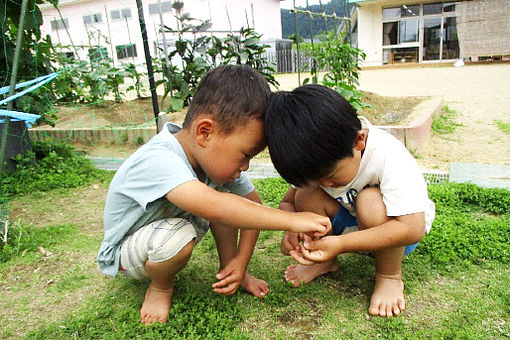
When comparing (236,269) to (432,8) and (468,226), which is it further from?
(432,8)

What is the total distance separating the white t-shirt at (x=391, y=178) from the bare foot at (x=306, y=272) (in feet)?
1.19

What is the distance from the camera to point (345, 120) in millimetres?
1338

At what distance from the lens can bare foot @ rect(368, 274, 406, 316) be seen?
4.97ft

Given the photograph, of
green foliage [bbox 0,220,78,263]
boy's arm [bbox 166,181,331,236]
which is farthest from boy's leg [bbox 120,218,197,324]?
green foliage [bbox 0,220,78,263]

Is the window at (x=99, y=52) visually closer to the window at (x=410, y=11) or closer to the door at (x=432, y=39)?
the window at (x=410, y=11)

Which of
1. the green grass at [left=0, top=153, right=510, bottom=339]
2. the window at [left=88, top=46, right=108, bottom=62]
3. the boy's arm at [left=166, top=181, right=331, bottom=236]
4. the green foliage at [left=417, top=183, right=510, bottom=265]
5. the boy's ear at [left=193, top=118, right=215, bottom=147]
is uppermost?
the window at [left=88, top=46, right=108, bottom=62]

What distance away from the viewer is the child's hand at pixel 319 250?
1.43 metres

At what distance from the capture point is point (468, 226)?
206 centimetres

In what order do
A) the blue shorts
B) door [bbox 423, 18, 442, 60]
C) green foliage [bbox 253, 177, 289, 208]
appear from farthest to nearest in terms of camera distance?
door [bbox 423, 18, 442, 60], green foliage [bbox 253, 177, 289, 208], the blue shorts

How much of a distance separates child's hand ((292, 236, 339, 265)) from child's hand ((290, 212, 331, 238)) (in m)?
0.05

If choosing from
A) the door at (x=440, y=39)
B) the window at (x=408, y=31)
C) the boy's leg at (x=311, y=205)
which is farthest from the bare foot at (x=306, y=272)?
the window at (x=408, y=31)

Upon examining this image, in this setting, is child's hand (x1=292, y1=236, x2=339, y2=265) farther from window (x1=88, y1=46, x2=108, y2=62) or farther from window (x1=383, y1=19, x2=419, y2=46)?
window (x1=383, y1=19, x2=419, y2=46)

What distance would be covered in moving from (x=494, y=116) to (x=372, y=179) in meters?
4.45

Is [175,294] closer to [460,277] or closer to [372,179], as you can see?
[372,179]
